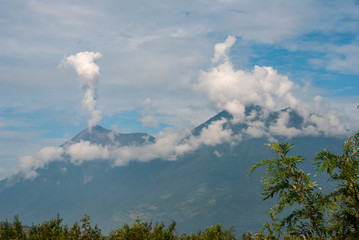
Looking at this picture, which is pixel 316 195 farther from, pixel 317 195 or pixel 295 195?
pixel 295 195

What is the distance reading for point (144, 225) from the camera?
92.8ft

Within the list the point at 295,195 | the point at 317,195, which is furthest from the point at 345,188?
the point at 295,195

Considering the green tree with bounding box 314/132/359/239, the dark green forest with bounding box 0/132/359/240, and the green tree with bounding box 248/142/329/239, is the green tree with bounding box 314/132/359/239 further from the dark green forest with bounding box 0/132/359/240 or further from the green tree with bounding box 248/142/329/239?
the green tree with bounding box 248/142/329/239

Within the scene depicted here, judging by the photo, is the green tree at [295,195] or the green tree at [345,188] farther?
the green tree at [295,195]

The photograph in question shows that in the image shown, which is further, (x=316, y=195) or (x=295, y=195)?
(x=316, y=195)

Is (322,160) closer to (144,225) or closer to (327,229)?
(327,229)

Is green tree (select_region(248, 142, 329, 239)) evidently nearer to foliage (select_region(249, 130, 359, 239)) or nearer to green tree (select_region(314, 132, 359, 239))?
foliage (select_region(249, 130, 359, 239))

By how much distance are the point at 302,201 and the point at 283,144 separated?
6.21ft

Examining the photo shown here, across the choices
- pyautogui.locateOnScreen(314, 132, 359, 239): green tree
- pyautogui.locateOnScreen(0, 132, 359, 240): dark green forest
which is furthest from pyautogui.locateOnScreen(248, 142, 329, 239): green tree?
pyautogui.locateOnScreen(314, 132, 359, 239): green tree

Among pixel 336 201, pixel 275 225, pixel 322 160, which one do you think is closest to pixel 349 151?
pixel 322 160

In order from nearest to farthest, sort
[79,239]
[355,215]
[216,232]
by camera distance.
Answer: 1. [355,215]
2. [79,239]
3. [216,232]

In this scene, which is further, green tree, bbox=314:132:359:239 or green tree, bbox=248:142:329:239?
green tree, bbox=248:142:329:239

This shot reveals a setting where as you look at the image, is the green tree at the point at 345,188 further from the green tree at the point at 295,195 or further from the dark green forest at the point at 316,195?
the green tree at the point at 295,195

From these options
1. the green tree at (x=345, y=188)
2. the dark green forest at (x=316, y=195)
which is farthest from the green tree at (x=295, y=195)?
the green tree at (x=345, y=188)
